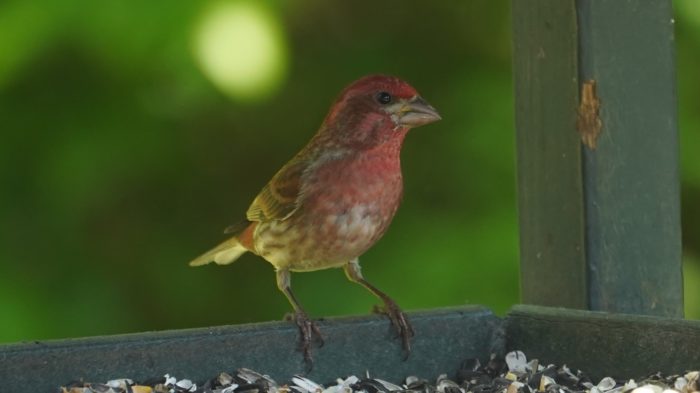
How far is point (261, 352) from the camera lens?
11.6 ft

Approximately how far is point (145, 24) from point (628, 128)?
1637mm

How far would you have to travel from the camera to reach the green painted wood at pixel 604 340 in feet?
11.1

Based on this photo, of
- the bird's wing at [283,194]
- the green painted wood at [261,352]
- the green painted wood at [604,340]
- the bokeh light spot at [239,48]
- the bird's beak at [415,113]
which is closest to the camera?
the green painted wood at [261,352]

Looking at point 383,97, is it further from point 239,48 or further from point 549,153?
point 239,48

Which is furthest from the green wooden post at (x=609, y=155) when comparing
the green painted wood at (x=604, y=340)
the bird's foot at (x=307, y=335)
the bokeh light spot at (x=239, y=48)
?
the bokeh light spot at (x=239, y=48)

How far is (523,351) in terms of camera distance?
12.2 ft

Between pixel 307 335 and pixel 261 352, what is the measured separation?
117 mm

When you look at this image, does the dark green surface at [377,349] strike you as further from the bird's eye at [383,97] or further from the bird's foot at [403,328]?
the bird's eye at [383,97]

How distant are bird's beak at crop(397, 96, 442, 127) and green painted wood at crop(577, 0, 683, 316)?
0.45m

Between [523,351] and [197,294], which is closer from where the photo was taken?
[523,351]

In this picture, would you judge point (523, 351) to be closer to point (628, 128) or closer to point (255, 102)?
point (628, 128)

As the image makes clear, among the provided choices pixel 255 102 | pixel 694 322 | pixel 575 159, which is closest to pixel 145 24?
pixel 255 102

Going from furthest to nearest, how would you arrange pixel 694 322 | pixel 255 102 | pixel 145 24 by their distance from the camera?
pixel 255 102
pixel 145 24
pixel 694 322

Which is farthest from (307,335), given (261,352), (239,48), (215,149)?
(215,149)
